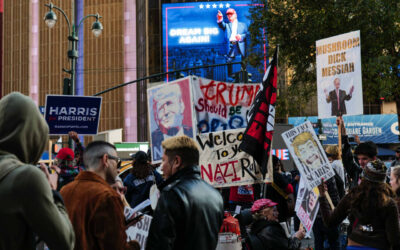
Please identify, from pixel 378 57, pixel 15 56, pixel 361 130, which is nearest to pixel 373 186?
pixel 378 57

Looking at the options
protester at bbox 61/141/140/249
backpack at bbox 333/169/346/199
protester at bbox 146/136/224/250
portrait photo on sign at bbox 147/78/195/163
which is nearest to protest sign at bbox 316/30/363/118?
backpack at bbox 333/169/346/199

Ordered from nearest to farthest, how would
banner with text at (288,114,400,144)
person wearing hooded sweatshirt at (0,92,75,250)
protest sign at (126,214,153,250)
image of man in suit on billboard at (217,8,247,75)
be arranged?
person wearing hooded sweatshirt at (0,92,75,250), protest sign at (126,214,153,250), banner with text at (288,114,400,144), image of man in suit on billboard at (217,8,247,75)

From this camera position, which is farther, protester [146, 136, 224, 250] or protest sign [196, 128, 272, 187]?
protest sign [196, 128, 272, 187]

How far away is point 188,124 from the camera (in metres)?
6.57

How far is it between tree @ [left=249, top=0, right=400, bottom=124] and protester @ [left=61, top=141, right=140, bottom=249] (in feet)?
43.7

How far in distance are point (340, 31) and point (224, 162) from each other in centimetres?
1169

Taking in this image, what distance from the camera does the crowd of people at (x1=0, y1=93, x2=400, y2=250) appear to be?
233 centimetres

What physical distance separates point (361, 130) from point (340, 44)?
38.8 metres

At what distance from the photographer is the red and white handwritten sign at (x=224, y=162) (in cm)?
656

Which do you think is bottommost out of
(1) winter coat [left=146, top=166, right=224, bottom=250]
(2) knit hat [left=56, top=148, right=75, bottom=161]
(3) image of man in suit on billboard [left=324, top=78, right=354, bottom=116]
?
(1) winter coat [left=146, top=166, right=224, bottom=250]

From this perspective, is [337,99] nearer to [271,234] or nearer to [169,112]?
[169,112]

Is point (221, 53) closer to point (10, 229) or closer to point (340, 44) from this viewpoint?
point (340, 44)

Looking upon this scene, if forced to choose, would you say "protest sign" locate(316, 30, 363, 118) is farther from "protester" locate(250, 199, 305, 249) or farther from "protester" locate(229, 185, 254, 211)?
"protester" locate(250, 199, 305, 249)

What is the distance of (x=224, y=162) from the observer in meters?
6.60
